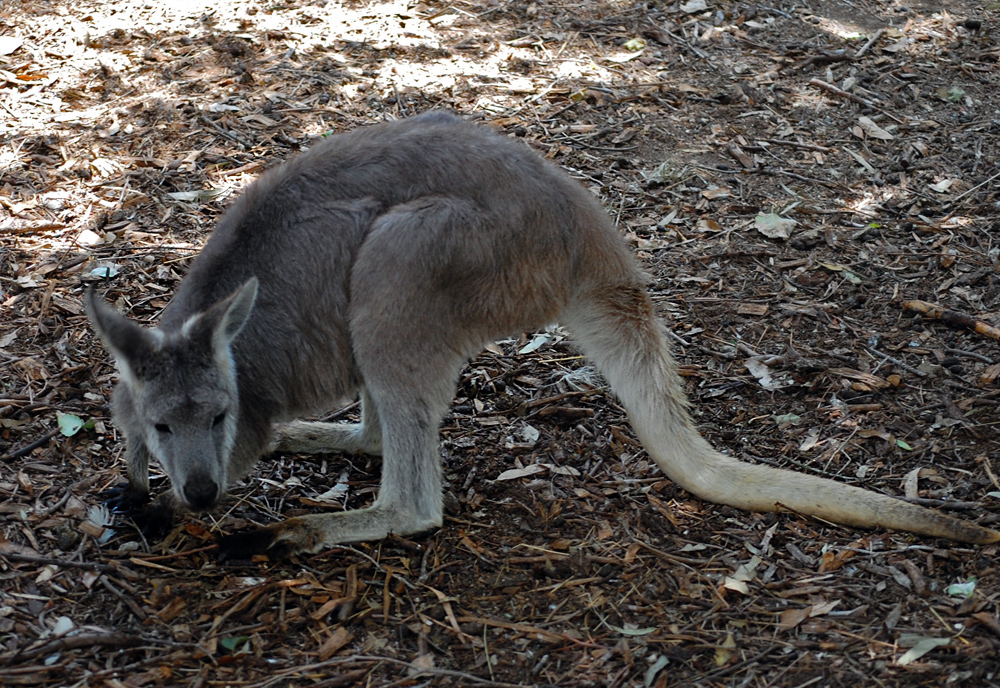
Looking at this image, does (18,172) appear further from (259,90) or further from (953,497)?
(953,497)

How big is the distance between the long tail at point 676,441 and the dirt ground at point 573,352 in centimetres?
10

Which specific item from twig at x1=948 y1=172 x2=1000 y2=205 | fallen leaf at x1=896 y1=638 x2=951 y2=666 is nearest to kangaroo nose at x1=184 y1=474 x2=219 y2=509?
fallen leaf at x1=896 y1=638 x2=951 y2=666

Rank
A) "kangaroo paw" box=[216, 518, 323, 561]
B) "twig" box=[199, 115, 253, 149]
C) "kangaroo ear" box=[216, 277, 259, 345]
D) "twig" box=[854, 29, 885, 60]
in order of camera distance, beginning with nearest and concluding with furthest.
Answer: "kangaroo ear" box=[216, 277, 259, 345]
"kangaroo paw" box=[216, 518, 323, 561]
"twig" box=[199, 115, 253, 149]
"twig" box=[854, 29, 885, 60]

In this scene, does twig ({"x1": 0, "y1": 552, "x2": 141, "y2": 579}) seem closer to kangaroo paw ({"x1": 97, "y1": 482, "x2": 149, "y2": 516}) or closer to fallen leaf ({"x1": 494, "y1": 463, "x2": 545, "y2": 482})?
kangaroo paw ({"x1": 97, "y1": 482, "x2": 149, "y2": 516})

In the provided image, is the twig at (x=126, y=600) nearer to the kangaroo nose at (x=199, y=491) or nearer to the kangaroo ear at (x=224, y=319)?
the kangaroo nose at (x=199, y=491)

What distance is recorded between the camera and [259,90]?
6.13m

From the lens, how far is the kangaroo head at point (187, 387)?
323 cm

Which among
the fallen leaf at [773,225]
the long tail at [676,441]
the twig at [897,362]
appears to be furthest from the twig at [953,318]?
the long tail at [676,441]

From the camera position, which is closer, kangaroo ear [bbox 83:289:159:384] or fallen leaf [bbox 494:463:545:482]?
kangaroo ear [bbox 83:289:159:384]

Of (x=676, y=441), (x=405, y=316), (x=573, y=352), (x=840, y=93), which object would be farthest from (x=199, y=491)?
(x=840, y=93)

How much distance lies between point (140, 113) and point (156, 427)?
324cm

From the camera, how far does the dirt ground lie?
3096mm

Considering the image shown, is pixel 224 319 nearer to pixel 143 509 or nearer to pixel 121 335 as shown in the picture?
pixel 121 335

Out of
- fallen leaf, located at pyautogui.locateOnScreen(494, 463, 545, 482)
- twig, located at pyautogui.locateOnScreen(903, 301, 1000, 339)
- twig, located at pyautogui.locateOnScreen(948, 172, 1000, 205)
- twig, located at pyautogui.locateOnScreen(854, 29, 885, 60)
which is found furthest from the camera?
twig, located at pyautogui.locateOnScreen(854, 29, 885, 60)
